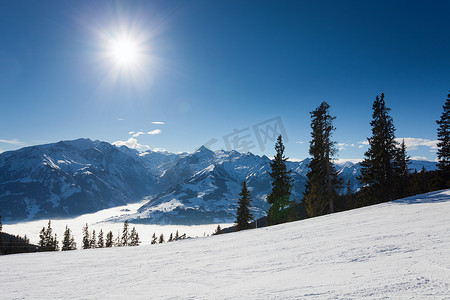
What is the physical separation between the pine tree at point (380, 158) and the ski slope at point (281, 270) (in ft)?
59.7

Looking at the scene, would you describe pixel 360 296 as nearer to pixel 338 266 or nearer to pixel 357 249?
pixel 338 266

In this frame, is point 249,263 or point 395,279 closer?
point 395,279

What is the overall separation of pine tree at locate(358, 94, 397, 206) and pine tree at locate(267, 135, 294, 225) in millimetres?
10137

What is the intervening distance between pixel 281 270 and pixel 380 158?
27428 mm

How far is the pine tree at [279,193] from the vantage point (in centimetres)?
3378

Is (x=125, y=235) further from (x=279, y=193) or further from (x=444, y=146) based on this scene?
(x=444, y=146)

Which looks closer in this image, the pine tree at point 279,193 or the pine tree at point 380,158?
the pine tree at point 380,158

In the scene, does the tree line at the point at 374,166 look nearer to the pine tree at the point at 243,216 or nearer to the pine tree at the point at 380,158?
the pine tree at the point at 380,158

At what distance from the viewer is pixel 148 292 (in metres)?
6.01

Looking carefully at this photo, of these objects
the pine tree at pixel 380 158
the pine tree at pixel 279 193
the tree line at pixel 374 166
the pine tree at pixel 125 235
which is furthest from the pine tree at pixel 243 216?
the pine tree at pixel 125 235

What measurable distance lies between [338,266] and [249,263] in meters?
2.90

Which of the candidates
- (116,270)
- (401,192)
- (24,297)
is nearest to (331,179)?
(401,192)

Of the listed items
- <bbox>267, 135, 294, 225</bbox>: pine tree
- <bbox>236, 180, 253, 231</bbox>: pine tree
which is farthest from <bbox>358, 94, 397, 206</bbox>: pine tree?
<bbox>236, 180, 253, 231</bbox>: pine tree

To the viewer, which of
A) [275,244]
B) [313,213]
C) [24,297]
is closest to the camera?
[24,297]
